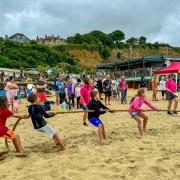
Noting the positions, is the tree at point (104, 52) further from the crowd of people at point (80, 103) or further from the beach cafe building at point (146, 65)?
the crowd of people at point (80, 103)

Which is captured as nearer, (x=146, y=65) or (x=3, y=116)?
(x=3, y=116)

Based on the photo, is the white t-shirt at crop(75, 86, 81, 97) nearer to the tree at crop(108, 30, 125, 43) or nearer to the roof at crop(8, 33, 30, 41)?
the roof at crop(8, 33, 30, 41)

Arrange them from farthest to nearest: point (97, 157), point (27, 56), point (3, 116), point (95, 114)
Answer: point (27, 56) → point (95, 114) → point (3, 116) → point (97, 157)

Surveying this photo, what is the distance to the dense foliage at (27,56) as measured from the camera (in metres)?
56.8

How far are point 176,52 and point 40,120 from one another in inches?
4695

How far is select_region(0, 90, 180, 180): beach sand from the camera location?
254 inches

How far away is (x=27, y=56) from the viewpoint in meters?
63.6

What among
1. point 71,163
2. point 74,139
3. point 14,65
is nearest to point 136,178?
point 71,163

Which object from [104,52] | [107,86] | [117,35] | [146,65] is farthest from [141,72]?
[117,35]

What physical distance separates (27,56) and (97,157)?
5743cm

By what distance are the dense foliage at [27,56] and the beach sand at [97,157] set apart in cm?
4525

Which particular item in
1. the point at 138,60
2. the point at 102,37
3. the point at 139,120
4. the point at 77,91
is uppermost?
the point at 102,37

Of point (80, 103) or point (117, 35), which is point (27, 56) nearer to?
point (80, 103)

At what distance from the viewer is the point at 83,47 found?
3873 inches
